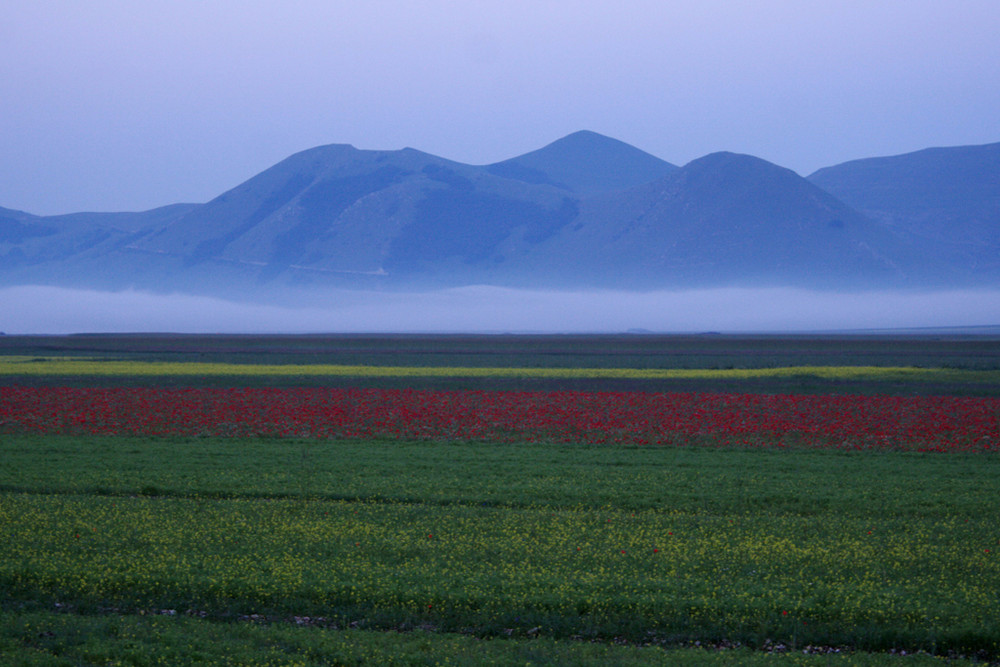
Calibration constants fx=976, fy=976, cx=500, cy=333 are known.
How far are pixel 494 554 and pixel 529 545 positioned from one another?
32.4 inches

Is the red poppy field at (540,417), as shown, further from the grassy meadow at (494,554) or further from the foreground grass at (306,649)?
the foreground grass at (306,649)

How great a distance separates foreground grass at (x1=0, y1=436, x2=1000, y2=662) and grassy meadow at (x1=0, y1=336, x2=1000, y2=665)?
0.06 metres

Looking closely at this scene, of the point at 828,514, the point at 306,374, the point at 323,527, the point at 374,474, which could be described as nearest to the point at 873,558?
the point at 828,514

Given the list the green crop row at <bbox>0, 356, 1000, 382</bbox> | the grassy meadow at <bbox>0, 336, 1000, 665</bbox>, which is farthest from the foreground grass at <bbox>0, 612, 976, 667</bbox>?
the green crop row at <bbox>0, 356, 1000, 382</bbox>

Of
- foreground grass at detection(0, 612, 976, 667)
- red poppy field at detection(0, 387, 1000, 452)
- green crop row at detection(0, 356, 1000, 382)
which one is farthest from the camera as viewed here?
green crop row at detection(0, 356, 1000, 382)

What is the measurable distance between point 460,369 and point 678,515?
44.4 meters

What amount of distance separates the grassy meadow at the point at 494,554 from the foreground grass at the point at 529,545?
0.06 meters

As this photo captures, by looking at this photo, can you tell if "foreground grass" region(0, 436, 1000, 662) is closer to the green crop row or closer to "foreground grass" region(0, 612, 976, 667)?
"foreground grass" region(0, 612, 976, 667)

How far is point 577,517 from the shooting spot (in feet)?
61.9

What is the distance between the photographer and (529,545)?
646 inches

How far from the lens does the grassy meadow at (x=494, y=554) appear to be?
1227 centimetres

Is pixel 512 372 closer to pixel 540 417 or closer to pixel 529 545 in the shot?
pixel 540 417

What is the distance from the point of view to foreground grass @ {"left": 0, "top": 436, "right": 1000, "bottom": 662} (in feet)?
42.7

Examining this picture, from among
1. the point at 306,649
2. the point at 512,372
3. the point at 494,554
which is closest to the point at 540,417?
the point at 494,554
